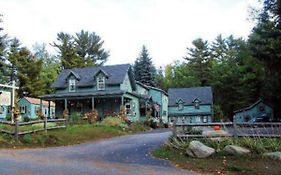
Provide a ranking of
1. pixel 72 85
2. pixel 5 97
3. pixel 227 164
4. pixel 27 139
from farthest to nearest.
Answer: pixel 72 85, pixel 5 97, pixel 27 139, pixel 227 164

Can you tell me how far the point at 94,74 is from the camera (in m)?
42.4

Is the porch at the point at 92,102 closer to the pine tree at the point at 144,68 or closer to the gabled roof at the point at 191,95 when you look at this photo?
the gabled roof at the point at 191,95

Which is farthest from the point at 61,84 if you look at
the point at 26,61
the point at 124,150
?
the point at 124,150

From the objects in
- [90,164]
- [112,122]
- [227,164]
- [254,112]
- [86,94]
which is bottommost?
[227,164]

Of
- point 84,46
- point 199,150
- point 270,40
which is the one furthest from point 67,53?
point 199,150

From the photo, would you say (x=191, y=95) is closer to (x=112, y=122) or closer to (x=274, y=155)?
(x=112, y=122)

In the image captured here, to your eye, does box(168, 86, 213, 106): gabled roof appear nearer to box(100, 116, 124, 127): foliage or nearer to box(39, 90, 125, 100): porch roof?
box(39, 90, 125, 100): porch roof

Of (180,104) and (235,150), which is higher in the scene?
(180,104)

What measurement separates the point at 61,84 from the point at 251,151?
32390 mm

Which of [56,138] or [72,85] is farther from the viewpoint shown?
[72,85]

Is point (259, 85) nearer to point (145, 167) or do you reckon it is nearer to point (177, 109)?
point (177, 109)

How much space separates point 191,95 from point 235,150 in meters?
48.8

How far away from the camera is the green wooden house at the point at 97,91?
40531 mm

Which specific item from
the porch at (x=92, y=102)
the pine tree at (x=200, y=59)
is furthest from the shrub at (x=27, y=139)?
the pine tree at (x=200, y=59)
